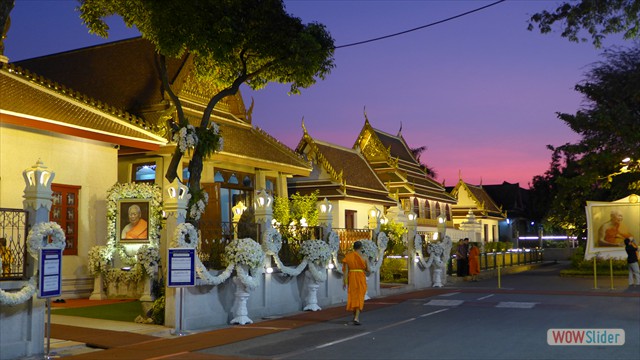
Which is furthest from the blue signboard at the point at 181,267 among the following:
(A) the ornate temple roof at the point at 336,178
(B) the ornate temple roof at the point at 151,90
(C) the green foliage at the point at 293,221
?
(A) the ornate temple roof at the point at 336,178

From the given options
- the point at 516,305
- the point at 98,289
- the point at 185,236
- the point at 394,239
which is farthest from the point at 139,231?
the point at 394,239

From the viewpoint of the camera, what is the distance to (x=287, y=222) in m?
27.0

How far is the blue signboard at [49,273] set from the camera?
34.4ft

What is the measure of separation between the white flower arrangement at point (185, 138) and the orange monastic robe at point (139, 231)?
5.29m

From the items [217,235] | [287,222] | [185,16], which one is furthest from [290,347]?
[287,222]

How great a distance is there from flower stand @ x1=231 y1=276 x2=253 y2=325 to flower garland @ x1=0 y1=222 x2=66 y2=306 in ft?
A: 15.7

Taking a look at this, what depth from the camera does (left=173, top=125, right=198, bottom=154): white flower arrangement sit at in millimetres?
14328

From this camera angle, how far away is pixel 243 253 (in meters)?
14.9

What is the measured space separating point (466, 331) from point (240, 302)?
4993 millimetres

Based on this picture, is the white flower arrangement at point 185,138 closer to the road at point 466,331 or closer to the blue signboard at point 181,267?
the blue signboard at point 181,267

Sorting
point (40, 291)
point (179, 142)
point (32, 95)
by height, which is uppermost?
point (32, 95)

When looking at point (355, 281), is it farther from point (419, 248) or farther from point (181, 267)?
point (419, 248)

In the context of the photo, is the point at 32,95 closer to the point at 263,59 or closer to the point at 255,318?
the point at 263,59

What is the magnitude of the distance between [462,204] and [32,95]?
45.6 m
